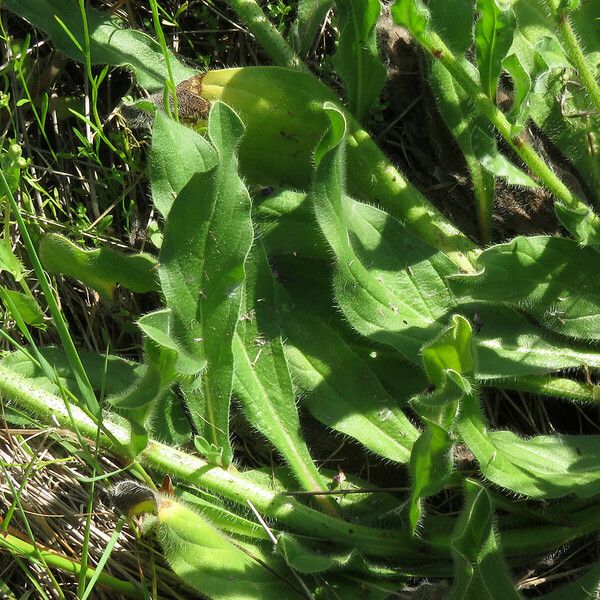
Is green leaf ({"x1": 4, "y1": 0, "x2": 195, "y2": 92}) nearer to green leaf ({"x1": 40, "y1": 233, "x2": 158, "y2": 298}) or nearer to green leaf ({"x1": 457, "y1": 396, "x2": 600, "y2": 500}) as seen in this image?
green leaf ({"x1": 40, "y1": 233, "x2": 158, "y2": 298})

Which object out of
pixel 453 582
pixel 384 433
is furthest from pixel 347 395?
pixel 453 582

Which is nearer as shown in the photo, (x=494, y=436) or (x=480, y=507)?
(x=480, y=507)

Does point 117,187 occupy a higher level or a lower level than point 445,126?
lower

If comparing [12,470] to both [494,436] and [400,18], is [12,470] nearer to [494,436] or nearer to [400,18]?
[494,436]

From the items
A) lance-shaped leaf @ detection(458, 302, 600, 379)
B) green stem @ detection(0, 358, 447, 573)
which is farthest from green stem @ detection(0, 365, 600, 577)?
lance-shaped leaf @ detection(458, 302, 600, 379)

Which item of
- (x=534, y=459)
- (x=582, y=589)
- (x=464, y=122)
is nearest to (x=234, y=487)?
(x=534, y=459)

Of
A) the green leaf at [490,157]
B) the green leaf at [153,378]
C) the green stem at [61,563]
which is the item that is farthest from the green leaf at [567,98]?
the green stem at [61,563]
